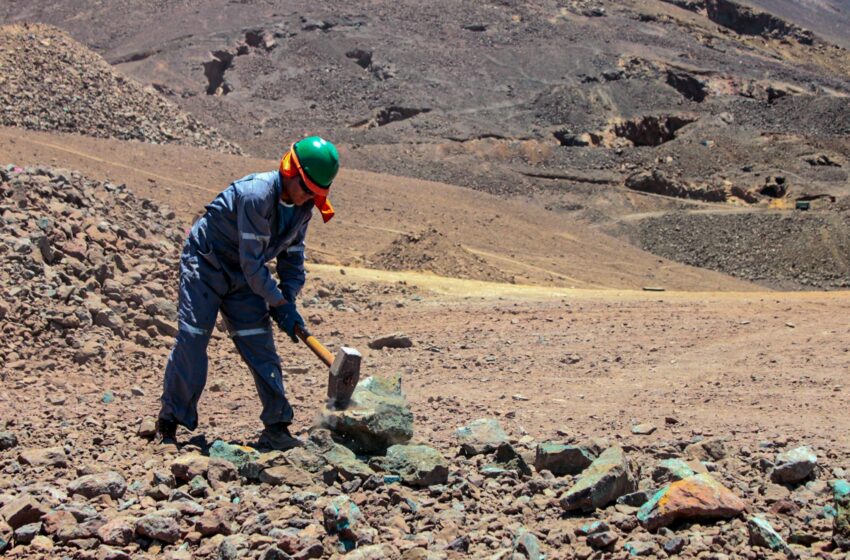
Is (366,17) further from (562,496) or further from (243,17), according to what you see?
(562,496)

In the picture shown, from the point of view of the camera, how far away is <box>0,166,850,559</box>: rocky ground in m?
3.83

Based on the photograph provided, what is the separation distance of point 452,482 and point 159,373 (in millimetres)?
3532

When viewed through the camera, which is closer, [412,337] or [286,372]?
[286,372]

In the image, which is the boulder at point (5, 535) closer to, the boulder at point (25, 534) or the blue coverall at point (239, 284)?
the boulder at point (25, 534)

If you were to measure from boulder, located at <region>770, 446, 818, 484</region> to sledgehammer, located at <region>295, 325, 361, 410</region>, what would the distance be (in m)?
2.02

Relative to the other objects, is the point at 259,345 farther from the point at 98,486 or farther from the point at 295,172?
the point at 98,486

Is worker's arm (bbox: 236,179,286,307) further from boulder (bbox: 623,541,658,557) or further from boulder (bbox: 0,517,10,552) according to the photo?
boulder (bbox: 623,541,658,557)

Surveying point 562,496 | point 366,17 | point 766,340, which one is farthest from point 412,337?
point 366,17

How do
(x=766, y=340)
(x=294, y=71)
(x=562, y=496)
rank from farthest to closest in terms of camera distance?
(x=294, y=71) < (x=766, y=340) < (x=562, y=496)

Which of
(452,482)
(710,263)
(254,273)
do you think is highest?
(254,273)

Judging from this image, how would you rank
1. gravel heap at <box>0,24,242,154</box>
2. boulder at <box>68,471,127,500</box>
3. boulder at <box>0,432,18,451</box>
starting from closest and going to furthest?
boulder at <box>68,471,127,500</box> → boulder at <box>0,432,18,451</box> → gravel heap at <box>0,24,242,154</box>

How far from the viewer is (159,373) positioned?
7332 millimetres

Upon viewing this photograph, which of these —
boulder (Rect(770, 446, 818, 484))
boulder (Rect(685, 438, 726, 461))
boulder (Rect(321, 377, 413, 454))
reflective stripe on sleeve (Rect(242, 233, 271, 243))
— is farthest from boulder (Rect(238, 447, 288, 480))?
boulder (Rect(770, 446, 818, 484))

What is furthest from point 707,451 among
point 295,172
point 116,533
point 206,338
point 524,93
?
point 524,93
